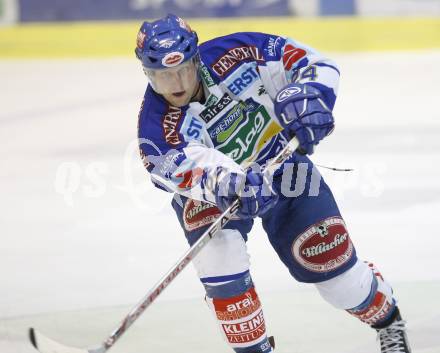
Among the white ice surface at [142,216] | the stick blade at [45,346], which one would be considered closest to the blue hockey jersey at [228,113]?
the stick blade at [45,346]

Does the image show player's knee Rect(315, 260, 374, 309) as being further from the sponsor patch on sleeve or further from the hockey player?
the sponsor patch on sleeve

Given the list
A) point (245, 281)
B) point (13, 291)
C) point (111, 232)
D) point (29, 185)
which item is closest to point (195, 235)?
point (245, 281)

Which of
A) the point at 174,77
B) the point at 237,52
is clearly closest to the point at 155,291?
the point at 174,77

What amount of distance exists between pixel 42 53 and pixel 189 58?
5.84 m

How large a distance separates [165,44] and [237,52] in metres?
0.32

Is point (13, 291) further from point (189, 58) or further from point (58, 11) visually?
point (58, 11)

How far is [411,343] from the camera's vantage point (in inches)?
136

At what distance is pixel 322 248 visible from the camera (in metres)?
3.18

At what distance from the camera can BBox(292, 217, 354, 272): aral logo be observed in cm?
318

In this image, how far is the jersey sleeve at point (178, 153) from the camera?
2936mm

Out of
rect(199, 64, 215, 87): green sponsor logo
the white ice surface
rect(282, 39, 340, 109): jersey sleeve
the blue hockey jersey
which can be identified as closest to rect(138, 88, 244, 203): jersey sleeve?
the blue hockey jersey

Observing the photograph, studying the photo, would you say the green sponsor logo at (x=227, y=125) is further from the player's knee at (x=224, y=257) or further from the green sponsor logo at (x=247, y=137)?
the player's knee at (x=224, y=257)

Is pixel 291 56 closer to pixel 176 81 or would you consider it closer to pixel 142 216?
pixel 176 81

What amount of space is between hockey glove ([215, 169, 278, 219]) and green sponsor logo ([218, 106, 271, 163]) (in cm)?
32
